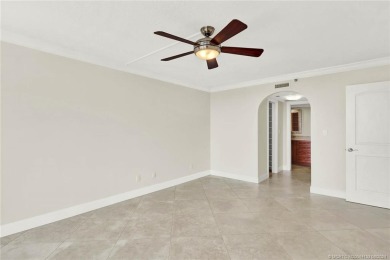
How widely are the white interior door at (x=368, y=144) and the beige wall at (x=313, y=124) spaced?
0.61ft

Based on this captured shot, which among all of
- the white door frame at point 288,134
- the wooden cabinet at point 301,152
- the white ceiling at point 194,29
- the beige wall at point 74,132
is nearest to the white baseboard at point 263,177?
the white door frame at point 288,134

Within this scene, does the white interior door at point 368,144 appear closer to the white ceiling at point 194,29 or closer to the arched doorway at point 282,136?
the white ceiling at point 194,29

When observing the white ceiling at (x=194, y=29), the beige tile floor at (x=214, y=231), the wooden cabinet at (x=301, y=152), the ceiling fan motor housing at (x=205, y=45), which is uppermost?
the white ceiling at (x=194, y=29)

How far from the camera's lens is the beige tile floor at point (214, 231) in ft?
6.84

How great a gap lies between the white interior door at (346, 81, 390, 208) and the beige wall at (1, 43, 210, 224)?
3.56 m

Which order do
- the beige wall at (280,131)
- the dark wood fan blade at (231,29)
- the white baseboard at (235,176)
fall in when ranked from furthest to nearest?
the beige wall at (280,131) < the white baseboard at (235,176) < the dark wood fan blade at (231,29)

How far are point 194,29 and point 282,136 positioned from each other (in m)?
5.19

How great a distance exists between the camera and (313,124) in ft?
13.1

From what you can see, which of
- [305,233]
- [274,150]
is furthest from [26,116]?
[274,150]

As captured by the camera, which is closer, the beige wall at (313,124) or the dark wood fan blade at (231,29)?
the dark wood fan blade at (231,29)

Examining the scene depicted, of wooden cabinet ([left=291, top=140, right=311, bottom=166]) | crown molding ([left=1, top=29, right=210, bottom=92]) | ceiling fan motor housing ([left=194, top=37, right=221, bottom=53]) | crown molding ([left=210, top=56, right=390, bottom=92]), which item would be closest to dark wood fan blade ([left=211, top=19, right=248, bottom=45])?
ceiling fan motor housing ([left=194, top=37, right=221, bottom=53])

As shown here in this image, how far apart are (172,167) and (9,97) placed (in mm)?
3061

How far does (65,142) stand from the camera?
2.88m

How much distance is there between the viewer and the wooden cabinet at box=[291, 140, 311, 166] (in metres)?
6.66
